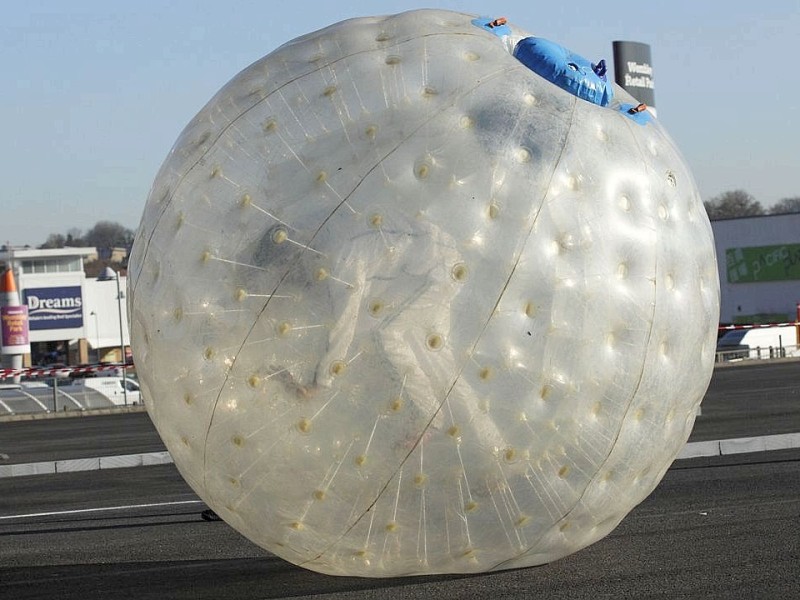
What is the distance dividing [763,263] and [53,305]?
37.7m

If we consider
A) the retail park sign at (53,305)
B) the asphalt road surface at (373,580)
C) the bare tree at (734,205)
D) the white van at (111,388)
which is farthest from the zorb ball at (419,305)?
the bare tree at (734,205)

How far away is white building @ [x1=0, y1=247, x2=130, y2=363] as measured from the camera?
216 ft

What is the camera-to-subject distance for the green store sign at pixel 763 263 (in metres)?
65.8

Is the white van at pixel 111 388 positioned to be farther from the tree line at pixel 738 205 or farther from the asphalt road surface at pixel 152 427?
the tree line at pixel 738 205

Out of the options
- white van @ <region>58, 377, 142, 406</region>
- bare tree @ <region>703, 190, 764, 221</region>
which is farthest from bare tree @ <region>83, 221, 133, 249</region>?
white van @ <region>58, 377, 142, 406</region>

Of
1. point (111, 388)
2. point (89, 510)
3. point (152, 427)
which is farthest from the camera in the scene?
point (111, 388)

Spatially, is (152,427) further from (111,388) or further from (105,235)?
(105,235)

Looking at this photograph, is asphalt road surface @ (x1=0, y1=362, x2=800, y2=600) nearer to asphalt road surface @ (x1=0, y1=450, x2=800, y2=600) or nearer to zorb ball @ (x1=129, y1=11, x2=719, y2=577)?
asphalt road surface @ (x1=0, y1=450, x2=800, y2=600)

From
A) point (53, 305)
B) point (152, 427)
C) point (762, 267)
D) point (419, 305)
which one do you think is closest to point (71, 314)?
point (53, 305)

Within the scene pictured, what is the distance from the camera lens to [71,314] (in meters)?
66.5

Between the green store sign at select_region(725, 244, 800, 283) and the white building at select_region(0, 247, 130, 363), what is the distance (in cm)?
3238

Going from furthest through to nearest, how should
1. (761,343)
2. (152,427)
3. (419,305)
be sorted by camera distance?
1. (761,343)
2. (152,427)
3. (419,305)

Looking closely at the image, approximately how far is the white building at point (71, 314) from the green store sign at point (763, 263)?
32376mm

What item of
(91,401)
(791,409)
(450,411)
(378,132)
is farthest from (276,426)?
(91,401)
